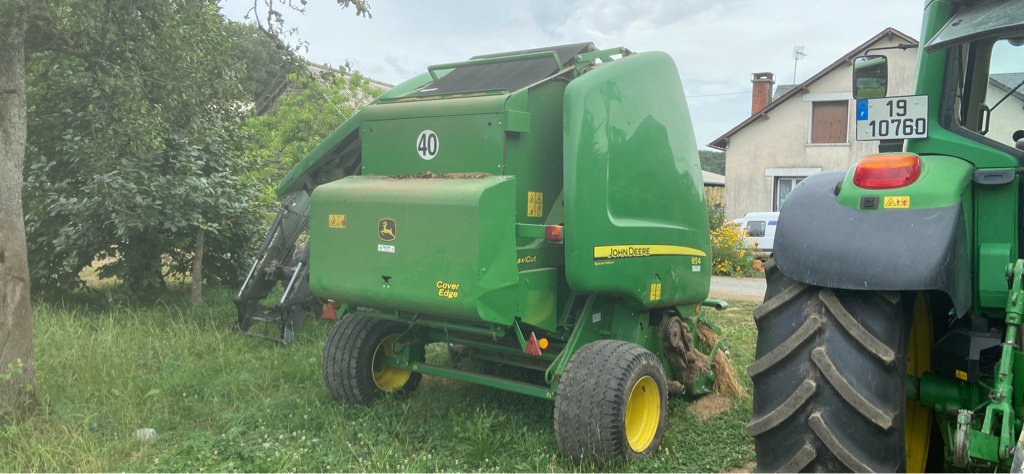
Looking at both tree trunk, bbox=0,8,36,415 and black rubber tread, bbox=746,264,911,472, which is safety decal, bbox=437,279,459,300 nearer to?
black rubber tread, bbox=746,264,911,472

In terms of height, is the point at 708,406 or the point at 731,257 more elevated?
the point at 731,257

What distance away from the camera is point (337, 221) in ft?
15.2

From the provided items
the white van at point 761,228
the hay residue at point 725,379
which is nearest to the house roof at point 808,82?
the white van at point 761,228

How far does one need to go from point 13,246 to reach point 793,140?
804 inches

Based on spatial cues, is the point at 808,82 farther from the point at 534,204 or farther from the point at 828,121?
the point at 534,204

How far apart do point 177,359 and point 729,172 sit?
19022mm

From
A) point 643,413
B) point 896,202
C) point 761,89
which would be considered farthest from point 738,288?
point 761,89

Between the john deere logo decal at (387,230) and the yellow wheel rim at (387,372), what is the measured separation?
1.26m

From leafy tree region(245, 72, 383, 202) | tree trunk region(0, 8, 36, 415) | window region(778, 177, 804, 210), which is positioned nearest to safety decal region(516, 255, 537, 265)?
tree trunk region(0, 8, 36, 415)

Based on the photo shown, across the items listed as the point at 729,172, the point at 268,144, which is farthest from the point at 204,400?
the point at 729,172

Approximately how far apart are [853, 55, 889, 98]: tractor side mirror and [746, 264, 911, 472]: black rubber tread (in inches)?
37.2

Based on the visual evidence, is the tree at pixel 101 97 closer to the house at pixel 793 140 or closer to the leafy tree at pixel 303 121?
the leafy tree at pixel 303 121

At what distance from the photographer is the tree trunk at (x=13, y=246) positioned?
4.55 metres

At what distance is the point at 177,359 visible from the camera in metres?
6.38
